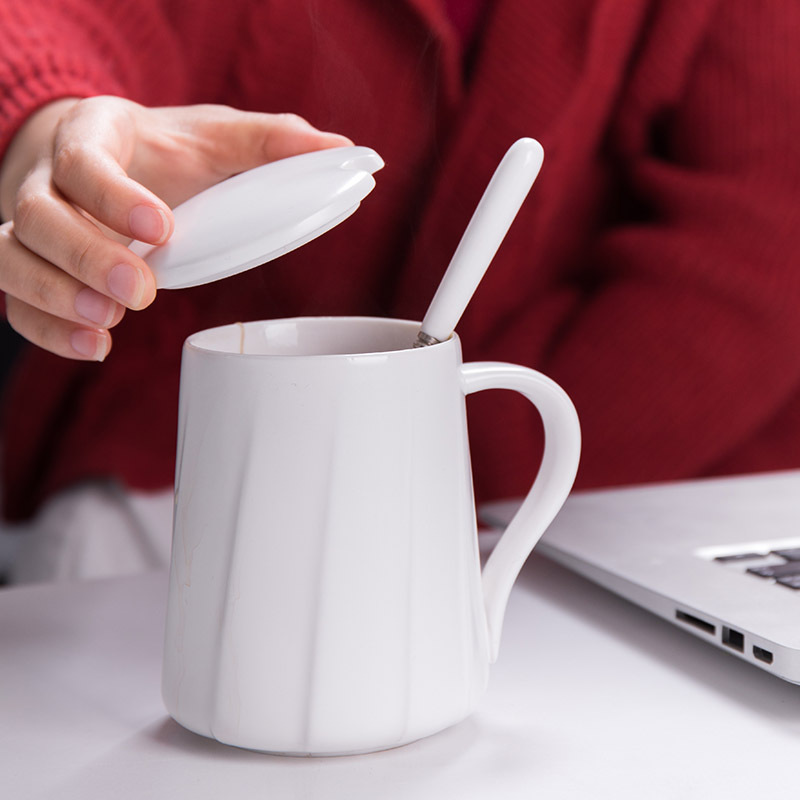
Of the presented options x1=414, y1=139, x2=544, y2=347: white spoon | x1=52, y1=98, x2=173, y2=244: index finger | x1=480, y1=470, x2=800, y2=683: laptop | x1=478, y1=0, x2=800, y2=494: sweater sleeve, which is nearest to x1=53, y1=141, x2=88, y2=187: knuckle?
x1=52, y1=98, x2=173, y2=244: index finger

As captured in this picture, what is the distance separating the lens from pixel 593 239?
0.77 metres

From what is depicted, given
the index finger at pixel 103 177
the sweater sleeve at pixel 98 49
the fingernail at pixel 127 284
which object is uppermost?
the sweater sleeve at pixel 98 49

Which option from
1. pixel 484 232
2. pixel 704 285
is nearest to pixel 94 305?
pixel 484 232

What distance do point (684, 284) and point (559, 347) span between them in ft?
0.34

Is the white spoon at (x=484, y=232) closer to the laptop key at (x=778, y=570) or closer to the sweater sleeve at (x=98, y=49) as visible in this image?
the laptop key at (x=778, y=570)

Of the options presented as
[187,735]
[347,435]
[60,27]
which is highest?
[60,27]

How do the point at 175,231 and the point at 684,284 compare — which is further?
the point at 684,284

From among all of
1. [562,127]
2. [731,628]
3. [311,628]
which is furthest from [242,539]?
[562,127]

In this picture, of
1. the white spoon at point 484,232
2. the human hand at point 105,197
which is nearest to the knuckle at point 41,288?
the human hand at point 105,197

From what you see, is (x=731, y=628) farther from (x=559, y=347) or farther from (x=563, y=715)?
(x=559, y=347)

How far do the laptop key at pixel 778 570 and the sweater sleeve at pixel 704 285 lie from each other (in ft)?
1.11

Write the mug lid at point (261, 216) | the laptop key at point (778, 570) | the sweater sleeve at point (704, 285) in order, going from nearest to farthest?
the mug lid at point (261, 216) < the laptop key at point (778, 570) < the sweater sleeve at point (704, 285)

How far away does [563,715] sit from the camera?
1.06ft

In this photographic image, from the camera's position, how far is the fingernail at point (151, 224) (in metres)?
0.28
